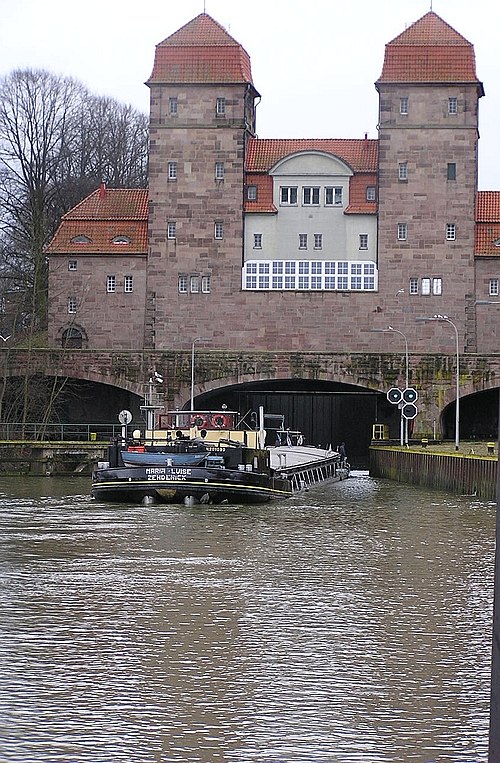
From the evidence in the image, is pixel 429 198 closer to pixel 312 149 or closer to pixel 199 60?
pixel 312 149

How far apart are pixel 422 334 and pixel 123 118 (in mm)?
37732

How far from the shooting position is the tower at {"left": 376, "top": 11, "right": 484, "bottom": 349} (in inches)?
3172

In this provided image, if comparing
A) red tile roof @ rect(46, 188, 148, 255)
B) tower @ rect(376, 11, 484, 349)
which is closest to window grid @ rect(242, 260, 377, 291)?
tower @ rect(376, 11, 484, 349)

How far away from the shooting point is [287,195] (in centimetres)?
8238

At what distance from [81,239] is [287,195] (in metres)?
12.3

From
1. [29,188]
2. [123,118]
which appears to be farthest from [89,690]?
[123,118]

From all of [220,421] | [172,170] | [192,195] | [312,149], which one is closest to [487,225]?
[312,149]

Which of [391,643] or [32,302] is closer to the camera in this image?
[391,643]

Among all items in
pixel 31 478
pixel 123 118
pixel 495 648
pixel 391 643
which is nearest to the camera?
pixel 495 648

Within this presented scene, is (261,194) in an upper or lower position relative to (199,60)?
lower

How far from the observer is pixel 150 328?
82000mm

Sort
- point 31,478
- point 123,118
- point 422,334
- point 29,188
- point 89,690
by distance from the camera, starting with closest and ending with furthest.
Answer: point 89,690, point 31,478, point 422,334, point 29,188, point 123,118

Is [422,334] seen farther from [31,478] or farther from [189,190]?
[31,478]

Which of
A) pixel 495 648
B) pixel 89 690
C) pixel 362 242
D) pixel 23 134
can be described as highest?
pixel 23 134
